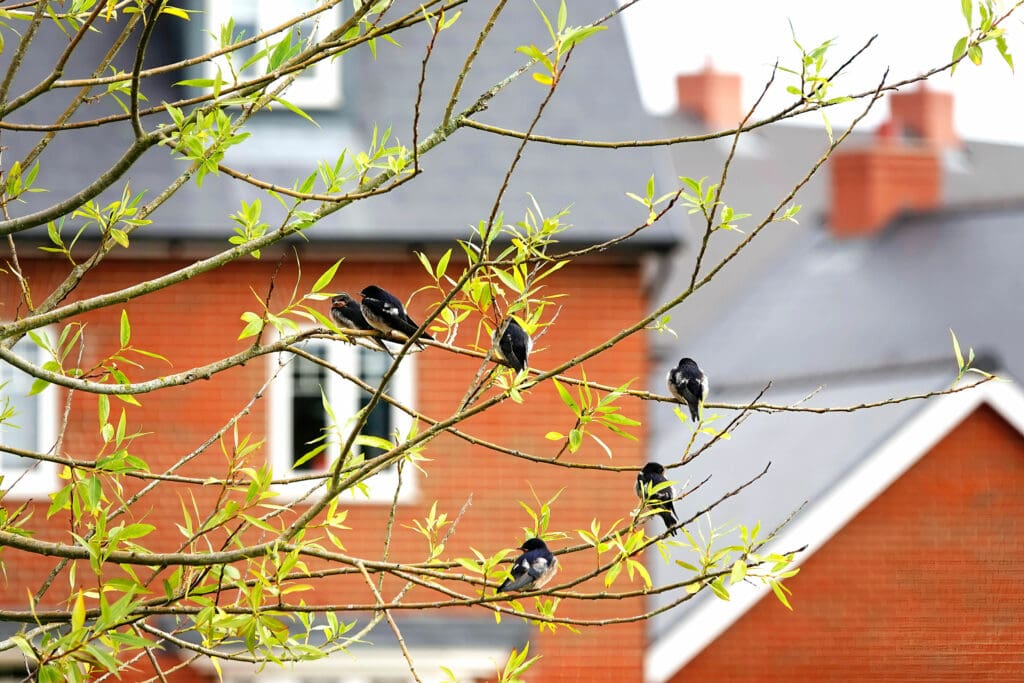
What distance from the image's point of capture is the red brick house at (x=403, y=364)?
404 inches

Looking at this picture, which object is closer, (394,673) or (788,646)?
(394,673)

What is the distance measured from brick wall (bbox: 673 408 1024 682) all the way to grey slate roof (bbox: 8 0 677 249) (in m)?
3.99

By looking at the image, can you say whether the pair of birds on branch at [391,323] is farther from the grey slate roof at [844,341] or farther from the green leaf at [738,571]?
the grey slate roof at [844,341]

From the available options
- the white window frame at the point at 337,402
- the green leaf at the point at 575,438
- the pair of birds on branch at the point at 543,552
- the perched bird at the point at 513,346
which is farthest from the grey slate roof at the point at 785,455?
the green leaf at the point at 575,438

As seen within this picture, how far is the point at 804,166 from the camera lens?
30531mm

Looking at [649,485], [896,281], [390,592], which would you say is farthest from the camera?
[896,281]

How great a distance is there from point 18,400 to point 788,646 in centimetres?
658

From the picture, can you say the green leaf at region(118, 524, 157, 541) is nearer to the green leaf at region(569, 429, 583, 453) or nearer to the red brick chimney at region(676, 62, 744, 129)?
the green leaf at region(569, 429, 583, 453)

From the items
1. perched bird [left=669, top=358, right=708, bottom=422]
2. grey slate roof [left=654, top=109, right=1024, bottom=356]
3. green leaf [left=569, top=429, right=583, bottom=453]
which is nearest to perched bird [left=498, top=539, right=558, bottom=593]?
green leaf [left=569, top=429, right=583, bottom=453]

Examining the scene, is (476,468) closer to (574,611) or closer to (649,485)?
(574,611)

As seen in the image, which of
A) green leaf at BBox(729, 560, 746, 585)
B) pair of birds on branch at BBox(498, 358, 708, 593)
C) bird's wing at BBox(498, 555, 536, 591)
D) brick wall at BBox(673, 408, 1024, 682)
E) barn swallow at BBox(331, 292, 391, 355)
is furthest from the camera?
brick wall at BBox(673, 408, 1024, 682)

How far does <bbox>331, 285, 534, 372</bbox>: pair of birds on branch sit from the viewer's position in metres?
3.61

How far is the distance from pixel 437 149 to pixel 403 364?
1.64 meters

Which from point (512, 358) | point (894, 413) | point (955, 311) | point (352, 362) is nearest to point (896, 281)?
point (955, 311)
